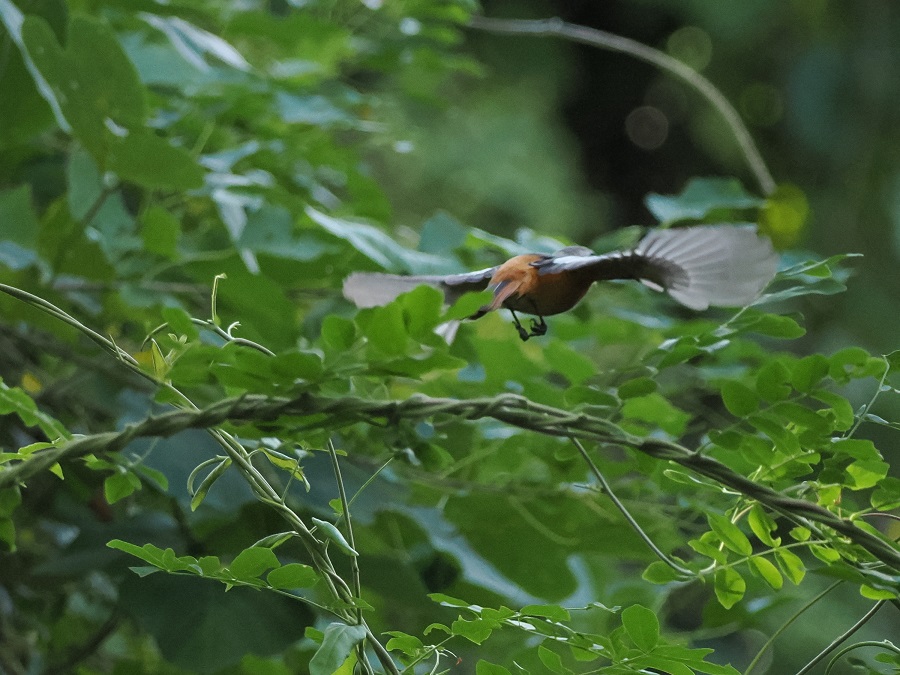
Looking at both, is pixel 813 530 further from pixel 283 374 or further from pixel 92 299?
pixel 92 299

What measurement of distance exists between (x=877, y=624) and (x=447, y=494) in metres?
2.08

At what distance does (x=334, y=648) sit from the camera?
339mm

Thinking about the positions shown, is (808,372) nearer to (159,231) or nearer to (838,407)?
(838,407)

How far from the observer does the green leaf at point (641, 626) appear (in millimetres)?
379

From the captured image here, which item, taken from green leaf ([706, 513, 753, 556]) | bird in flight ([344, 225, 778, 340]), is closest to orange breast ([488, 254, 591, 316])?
bird in flight ([344, 225, 778, 340])

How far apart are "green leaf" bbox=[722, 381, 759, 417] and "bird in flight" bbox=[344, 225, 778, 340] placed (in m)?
0.04

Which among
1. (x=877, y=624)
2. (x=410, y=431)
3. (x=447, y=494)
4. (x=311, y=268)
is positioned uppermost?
(x=410, y=431)

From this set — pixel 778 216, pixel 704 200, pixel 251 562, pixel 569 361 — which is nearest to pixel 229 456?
pixel 251 562

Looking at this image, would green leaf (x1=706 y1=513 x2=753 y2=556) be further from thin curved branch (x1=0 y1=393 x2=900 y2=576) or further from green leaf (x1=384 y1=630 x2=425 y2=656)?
green leaf (x1=384 y1=630 x2=425 y2=656)

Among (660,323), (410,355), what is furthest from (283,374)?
(660,323)

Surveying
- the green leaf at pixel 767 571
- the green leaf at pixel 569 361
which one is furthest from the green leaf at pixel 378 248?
the green leaf at pixel 767 571

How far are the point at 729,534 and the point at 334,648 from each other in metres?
0.17

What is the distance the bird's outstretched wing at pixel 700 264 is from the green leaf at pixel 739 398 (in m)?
0.04

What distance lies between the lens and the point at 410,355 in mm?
342
